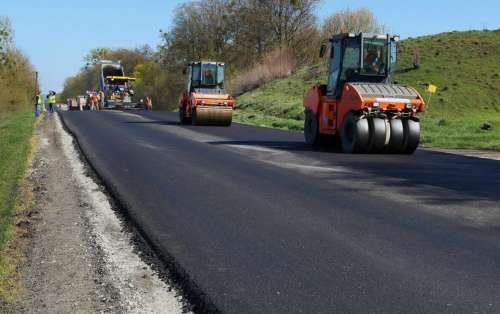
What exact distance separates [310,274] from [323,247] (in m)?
0.89

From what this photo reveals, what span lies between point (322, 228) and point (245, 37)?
192ft

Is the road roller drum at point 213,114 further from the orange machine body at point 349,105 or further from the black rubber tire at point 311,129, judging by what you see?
the orange machine body at point 349,105

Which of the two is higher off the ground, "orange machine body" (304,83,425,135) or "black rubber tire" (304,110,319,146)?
"orange machine body" (304,83,425,135)

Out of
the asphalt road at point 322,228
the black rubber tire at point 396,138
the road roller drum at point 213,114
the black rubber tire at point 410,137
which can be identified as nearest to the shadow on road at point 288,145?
the black rubber tire at point 396,138

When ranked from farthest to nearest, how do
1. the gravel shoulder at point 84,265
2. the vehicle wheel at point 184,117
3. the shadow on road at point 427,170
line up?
the vehicle wheel at point 184,117 < the shadow on road at point 427,170 < the gravel shoulder at point 84,265

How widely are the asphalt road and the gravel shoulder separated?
0.30 metres

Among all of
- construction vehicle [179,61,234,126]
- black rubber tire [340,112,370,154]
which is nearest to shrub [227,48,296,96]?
construction vehicle [179,61,234,126]

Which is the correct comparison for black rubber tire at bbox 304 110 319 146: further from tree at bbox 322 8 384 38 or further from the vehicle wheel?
tree at bbox 322 8 384 38

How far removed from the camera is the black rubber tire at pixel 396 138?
599 inches

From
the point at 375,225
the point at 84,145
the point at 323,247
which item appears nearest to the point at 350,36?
the point at 84,145

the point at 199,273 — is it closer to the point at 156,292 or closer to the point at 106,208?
the point at 156,292

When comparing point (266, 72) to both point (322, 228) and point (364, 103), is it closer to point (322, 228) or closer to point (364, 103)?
point (364, 103)

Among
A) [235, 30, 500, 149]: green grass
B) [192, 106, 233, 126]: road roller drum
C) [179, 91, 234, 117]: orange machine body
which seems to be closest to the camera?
[192, 106, 233, 126]: road roller drum

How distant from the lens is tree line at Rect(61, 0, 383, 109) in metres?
58.0
